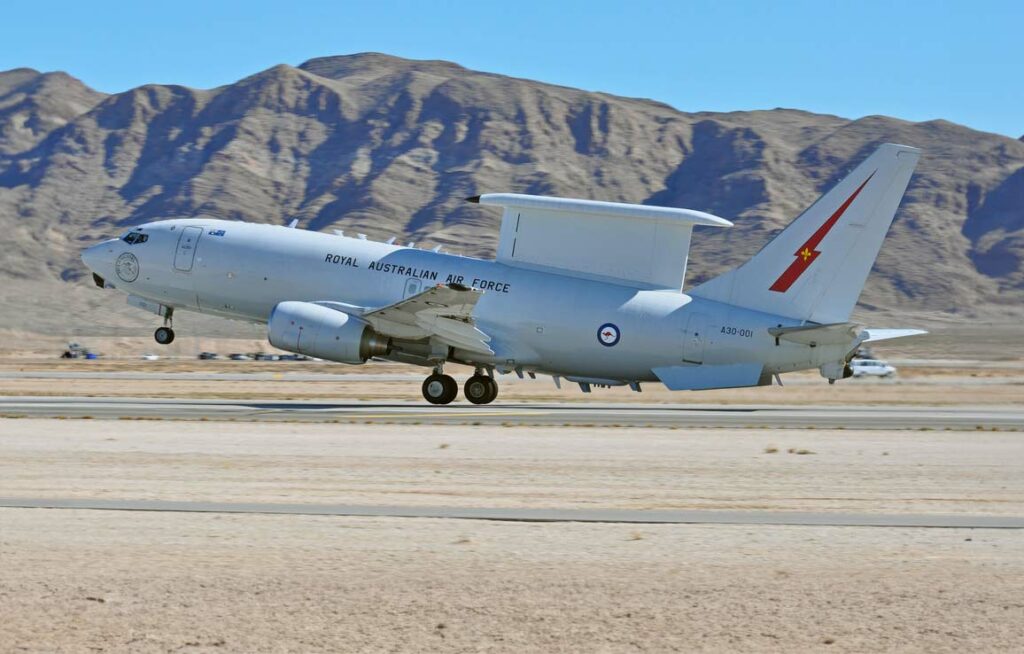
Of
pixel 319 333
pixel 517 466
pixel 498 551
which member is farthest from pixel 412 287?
pixel 498 551

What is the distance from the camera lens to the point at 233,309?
122 feet

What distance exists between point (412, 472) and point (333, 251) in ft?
56.0

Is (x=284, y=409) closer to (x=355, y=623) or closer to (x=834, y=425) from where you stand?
(x=834, y=425)

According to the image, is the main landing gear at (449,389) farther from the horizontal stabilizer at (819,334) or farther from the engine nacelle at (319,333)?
the horizontal stabilizer at (819,334)

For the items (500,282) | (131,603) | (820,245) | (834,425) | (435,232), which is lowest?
(131,603)

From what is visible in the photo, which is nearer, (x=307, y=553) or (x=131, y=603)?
(x=131, y=603)

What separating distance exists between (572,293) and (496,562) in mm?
23098

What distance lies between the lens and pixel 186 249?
3722 centimetres

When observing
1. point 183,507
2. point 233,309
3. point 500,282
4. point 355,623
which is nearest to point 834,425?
point 500,282

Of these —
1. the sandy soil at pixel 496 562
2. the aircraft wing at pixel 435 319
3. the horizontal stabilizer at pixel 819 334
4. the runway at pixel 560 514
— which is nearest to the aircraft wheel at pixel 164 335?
the aircraft wing at pixel 435 319

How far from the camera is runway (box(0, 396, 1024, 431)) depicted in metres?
30.8

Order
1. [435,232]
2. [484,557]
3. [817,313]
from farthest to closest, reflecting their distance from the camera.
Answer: [435,232], [817,313], [484,557]

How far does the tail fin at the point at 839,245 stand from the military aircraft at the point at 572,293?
0.13 ft

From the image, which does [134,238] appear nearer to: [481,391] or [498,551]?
[481,391]
